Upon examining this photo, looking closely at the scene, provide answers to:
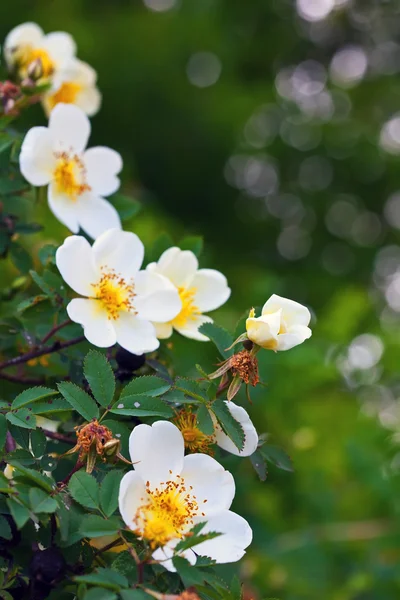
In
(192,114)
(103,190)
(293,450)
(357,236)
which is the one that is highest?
(103,190)

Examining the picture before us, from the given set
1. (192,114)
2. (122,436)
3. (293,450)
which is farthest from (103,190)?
(192,114)

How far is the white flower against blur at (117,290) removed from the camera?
730 mm

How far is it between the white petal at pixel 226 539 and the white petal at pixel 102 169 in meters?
0.46

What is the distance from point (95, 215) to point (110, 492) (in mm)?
421

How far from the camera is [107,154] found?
95 centimetres

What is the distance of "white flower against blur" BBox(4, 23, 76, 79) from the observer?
1.03 meters

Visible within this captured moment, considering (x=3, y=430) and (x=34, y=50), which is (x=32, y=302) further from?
(x=34, y=50)

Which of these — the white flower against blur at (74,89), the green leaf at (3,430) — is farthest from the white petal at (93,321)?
the white flower against blur at (74,89)

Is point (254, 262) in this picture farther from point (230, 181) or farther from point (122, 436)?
point (122, 436)

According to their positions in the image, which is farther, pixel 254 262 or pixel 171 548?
pixel 254 262

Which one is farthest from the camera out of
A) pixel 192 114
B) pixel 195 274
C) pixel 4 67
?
pixel 192 114

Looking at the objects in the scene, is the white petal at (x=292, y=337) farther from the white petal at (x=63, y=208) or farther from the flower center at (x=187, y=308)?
the white petal at (x=63, y=208)

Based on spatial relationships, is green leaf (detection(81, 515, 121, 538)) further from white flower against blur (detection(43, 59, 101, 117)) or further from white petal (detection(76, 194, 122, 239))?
white flower against blur (detection(43, 59, 101, 117))

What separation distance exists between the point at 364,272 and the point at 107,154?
3.27 m
